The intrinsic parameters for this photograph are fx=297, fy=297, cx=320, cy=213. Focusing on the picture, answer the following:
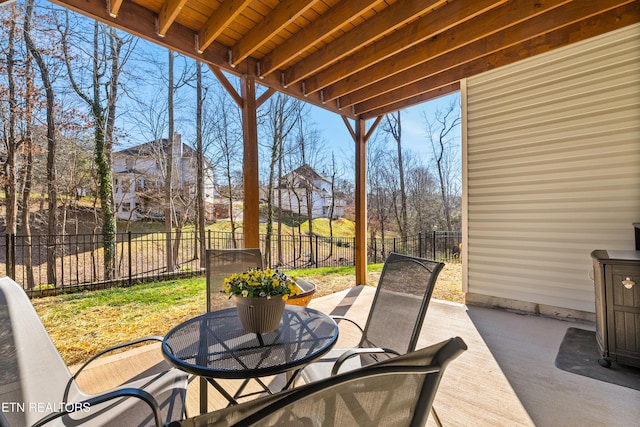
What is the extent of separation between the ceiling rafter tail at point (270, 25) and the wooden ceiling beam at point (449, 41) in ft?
4.79

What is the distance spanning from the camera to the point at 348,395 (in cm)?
62

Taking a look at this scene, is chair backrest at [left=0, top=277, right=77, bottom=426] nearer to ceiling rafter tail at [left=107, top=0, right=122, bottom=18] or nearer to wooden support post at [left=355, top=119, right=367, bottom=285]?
ceiling rafter tail at [left=107, top=0, right=122, bottom=18]

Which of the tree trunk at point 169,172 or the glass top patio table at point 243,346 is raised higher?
the tree trunk at point 169,172

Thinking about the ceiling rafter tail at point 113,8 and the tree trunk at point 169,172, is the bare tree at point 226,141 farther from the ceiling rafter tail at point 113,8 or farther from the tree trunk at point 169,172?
the ceiling rafter tail at point 113,8

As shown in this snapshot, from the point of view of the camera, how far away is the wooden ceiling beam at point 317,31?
8.19 ft

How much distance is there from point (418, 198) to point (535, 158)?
6671 millimetres

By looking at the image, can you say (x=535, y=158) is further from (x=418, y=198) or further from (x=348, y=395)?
(x=418, y=198)

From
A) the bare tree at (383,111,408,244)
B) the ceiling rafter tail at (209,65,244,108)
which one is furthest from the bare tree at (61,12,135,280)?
the bare tree at (383,111,408,244)

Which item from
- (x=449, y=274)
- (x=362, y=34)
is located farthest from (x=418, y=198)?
(x=362, y=34)

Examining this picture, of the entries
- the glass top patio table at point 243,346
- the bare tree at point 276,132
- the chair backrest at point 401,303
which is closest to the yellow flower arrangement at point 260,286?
the glass top patio table at point 243,346

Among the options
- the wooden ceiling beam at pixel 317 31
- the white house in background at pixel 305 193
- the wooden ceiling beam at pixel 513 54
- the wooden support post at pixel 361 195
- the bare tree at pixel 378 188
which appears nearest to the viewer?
the wooden ceiling beam at pixel 317 31

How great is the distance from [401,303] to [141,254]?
5239mm

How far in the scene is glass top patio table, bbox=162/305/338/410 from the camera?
3.84 feet

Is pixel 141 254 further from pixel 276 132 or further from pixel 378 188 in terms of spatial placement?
pixel 378 188
